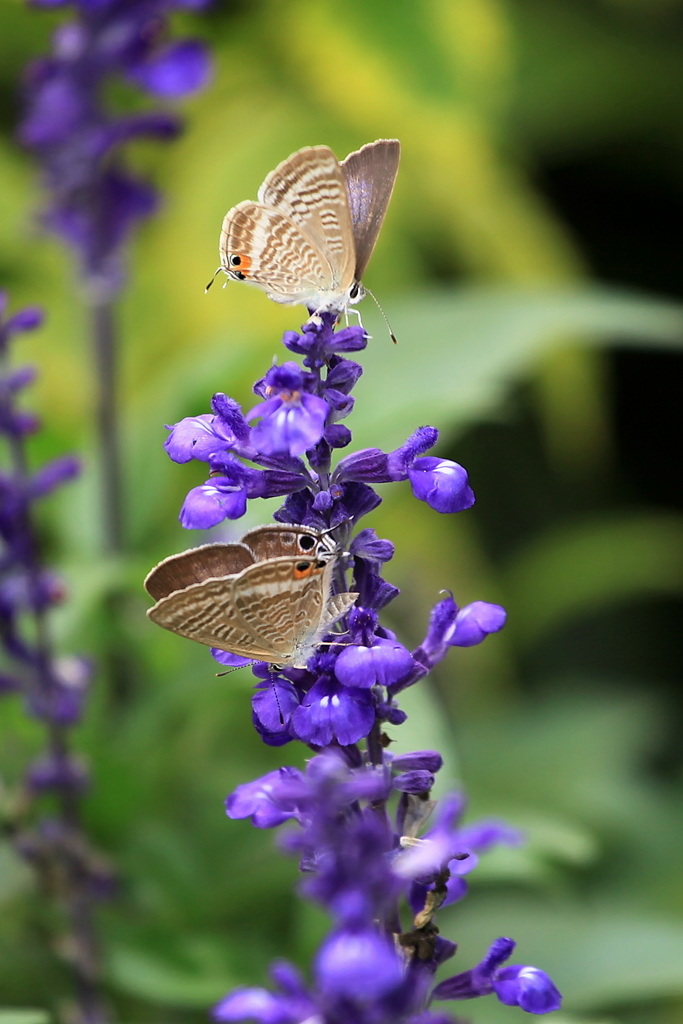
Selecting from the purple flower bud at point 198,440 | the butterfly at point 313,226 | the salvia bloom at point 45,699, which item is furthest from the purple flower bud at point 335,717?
the salvia bloom at point 45,699

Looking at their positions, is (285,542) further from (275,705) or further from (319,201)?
(319,201)

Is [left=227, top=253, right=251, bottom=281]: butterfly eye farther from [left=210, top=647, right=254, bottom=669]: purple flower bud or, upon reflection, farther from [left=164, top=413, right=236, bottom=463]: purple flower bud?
[left=210, top=647, right=254, bottom=669]: purple flower bud

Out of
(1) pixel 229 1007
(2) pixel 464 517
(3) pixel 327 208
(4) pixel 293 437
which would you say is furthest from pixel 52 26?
(1) pixel 229 1007

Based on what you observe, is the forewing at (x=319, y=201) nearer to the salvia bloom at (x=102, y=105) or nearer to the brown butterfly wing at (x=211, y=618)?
the brown butterfly wing at (x=211, y=618)

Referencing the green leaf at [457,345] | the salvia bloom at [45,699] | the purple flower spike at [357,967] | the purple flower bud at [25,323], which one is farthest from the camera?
the green leaf at [457,345]

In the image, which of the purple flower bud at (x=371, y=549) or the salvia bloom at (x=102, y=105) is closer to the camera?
the purple flower bud at (x=371, y=549)

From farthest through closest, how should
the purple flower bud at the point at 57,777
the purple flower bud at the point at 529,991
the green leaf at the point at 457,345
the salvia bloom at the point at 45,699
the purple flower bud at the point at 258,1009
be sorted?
the green leaf at the point at 457,345, the purple flower bud at the point at 57,777, the salvia bloom at the point at 45,699, the purple flower bud at the point at 529,991, the purple flower bud at the point at 258,1009
